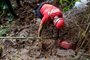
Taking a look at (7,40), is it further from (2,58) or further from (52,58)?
(52,58)

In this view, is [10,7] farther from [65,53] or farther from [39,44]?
[65,53]

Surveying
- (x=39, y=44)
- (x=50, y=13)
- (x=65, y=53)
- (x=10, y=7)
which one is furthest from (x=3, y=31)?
(x=65, y=53)

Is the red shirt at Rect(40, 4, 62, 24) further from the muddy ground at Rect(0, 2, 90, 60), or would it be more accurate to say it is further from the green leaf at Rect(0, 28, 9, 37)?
the green leaf at Rect(0, 28, 9, 37)

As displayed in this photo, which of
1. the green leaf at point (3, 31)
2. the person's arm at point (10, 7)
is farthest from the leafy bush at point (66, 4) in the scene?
the green leaf at point (3, 31)

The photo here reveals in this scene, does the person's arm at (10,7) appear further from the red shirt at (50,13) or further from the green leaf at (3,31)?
the red shirt at (50,13)

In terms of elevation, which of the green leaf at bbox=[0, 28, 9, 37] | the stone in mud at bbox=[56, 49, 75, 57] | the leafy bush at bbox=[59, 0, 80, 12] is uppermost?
the leafy bush at bbox=[59, 0, 80, 12]

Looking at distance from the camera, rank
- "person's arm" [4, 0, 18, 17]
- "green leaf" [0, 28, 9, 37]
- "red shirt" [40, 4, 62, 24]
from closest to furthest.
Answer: "red shirt" [40, 4, 62, 24]
"green leaf" [0, 28, 9, 37]
"person's arm" [4, 0, 18, 17]

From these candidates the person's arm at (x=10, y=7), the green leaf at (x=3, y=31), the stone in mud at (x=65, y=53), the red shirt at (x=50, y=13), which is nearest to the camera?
the stone in mud at (x=65, y=53)

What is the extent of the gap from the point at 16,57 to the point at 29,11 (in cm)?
231

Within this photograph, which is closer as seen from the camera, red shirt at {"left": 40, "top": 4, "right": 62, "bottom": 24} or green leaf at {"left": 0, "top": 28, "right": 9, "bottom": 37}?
red shirt at {"left": 40, "top": 4, "right": 62, "bottom": 24}

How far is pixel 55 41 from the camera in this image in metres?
5.48

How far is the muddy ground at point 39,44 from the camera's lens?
5.12 metres

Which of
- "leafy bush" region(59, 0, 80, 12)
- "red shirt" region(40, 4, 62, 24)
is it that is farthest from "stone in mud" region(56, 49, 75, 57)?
"leafy bush" region(59, 0, 80, 12)

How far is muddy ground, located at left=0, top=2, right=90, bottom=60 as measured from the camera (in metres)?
5.12
